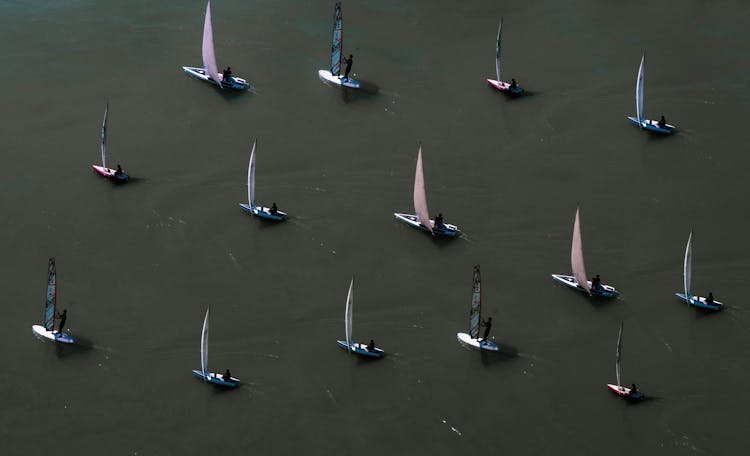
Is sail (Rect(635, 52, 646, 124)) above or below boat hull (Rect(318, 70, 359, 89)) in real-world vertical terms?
above

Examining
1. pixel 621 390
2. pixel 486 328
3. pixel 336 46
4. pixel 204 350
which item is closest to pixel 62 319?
pixel 204 350

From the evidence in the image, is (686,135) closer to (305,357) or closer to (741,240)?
(741,240)

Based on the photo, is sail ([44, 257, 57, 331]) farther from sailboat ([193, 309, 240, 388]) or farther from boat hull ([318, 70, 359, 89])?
boat hull ([318, 70, 359, 89])

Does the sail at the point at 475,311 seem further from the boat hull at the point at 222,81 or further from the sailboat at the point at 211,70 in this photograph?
the sailboat at the point at 211,70

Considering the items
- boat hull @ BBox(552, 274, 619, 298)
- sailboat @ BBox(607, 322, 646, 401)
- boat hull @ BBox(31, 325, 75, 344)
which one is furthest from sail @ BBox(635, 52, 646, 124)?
boat hull @ BBox(31, 325, 75, 344)

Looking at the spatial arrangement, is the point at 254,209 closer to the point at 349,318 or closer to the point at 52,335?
the point at 349,318

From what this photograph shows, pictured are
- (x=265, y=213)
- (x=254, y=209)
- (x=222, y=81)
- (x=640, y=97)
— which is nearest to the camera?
(x=265, y=213)
